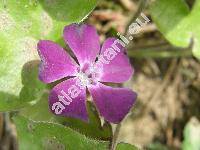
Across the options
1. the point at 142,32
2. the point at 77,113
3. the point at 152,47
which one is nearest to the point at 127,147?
the point at 77,113

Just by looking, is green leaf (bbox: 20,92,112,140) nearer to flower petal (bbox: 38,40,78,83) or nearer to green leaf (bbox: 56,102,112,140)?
green leaf (bbox: 56,102,112,140)

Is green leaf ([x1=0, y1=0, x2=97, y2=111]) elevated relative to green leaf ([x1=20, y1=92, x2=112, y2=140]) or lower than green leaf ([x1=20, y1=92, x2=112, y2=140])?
elevated

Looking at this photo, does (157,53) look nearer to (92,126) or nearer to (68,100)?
(92,126)

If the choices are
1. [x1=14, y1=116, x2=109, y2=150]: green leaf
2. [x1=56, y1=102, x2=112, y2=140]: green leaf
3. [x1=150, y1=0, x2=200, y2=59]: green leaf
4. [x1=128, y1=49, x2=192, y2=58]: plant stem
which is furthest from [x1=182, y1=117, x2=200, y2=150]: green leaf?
[x1=14, y1=116, x2=109, y2=150]: green leaf

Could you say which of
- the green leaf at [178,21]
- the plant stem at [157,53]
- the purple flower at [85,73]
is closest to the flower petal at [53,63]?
the purple flower at [85,73]

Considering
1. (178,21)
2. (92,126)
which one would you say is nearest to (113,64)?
(92,126)

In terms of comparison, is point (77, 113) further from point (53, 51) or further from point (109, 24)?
point (109, 24)

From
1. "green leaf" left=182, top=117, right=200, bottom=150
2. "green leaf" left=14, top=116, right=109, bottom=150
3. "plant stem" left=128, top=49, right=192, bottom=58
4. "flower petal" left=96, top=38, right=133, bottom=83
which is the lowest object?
"green leaf" left=182, top=117, right=200, bottom=150
